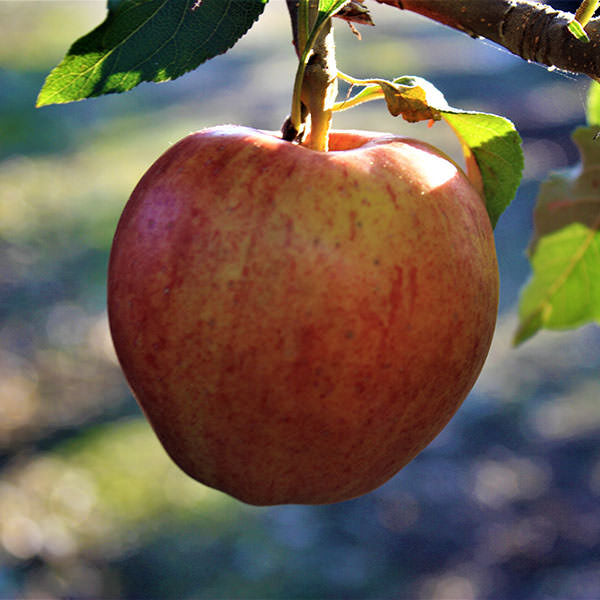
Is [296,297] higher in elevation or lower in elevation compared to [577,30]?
lower

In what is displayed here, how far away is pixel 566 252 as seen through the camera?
2.99ft

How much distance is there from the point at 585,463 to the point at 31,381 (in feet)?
7.53

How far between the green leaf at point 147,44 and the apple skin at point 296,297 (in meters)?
0.06

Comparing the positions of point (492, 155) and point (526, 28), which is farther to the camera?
point (492, 155)

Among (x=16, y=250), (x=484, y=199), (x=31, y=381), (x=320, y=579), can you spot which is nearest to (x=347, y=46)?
(x=16, y=250)

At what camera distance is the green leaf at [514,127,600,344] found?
89 cm

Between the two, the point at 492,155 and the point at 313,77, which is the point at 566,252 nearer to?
the point at 492,155

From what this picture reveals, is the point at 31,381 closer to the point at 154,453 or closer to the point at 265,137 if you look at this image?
the point at 154,453

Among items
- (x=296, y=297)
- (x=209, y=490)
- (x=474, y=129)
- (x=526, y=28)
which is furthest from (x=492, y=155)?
(x=209, y=490)

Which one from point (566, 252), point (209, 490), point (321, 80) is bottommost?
point (209, 490)

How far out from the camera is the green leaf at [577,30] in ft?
1.79

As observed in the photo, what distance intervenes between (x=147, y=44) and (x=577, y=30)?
303mm

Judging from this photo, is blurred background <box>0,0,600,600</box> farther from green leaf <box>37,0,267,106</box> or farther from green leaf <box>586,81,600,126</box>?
green leaf <box>37,0,267,106</box>

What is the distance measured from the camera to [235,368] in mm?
565
